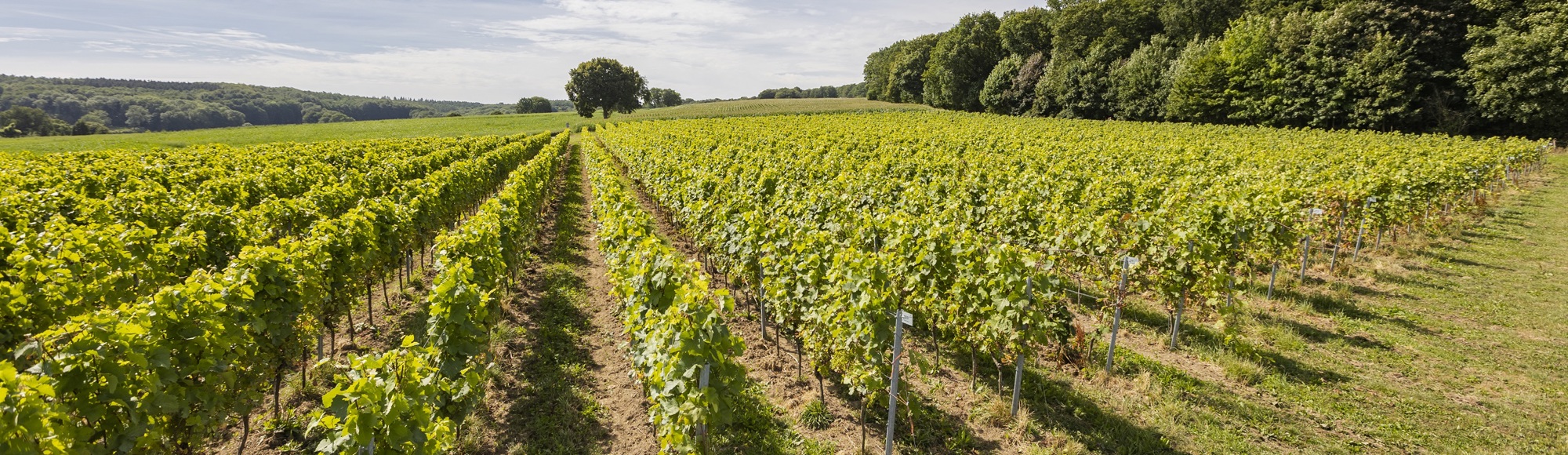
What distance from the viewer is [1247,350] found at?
23.2ft

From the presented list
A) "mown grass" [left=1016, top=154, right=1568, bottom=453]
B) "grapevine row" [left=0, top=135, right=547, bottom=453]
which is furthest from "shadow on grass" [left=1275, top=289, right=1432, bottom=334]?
"grapevine row" [left=0, top=135, right=547, bottom=453]

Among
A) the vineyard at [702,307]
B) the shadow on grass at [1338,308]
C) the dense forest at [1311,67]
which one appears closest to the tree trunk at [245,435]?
the vineyard at [702,307]

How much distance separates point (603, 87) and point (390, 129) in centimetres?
2727

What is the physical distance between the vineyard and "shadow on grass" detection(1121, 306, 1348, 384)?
4 cm

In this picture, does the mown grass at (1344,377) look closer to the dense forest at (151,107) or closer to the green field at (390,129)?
the green field at (390,129)

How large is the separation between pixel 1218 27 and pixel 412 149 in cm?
6160

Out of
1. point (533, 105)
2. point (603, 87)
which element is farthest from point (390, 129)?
point (533, 105)

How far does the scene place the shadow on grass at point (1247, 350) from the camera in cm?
683

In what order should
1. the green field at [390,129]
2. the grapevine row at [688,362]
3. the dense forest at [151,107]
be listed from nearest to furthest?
the grapevine row at [688,362], the green field at [390,129], the dense forest at [151,107]

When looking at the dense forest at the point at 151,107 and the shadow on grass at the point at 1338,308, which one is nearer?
the shadow on grass at the point at 1338,308

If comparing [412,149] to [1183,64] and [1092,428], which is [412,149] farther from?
[1183,64]

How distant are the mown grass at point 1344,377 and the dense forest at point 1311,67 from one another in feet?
101

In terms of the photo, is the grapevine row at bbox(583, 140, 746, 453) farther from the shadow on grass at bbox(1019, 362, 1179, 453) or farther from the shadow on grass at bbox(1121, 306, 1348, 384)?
the shadow on grass at bbox(1121, 306, 1348, 384)

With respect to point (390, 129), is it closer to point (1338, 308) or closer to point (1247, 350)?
point (1247, 350)
